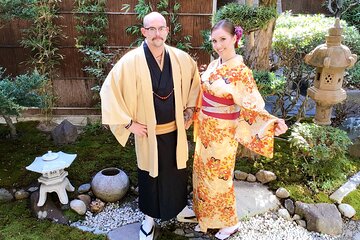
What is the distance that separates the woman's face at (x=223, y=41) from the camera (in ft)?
9.74

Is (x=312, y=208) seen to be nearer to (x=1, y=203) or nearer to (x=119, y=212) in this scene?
(x=119, y=212)

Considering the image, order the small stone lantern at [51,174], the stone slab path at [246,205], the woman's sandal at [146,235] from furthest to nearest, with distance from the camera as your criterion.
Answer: the small stone lantern at [51,174]
the stone slab path at [246,205]
the woman's sandal at [146,235]

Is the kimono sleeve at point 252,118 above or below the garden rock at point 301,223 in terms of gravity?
above

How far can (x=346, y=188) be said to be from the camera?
181 inches

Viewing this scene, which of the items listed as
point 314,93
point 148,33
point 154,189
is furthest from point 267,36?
point 154,189

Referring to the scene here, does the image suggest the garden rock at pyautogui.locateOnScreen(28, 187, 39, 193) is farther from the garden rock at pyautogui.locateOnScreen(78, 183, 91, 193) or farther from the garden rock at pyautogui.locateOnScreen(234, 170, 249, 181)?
the garden rock at pyautogui.locateOnScreen(234, 170, 249, 181)

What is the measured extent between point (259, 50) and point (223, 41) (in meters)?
1.83

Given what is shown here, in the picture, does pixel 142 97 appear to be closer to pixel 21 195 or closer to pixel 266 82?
pixel 266 82

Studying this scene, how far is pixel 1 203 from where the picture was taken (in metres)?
4.31

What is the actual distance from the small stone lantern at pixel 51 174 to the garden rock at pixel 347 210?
11.1 ft

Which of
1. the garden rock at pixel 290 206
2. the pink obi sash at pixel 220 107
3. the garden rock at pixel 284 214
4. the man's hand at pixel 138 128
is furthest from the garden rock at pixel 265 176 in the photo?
the man's hand at pixel 138 128

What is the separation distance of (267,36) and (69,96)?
13.6ft

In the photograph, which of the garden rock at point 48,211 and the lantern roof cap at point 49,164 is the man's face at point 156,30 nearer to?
the lantern roof cap at point 49,164

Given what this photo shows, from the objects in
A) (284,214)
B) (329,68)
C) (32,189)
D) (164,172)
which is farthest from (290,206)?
(32,189)
